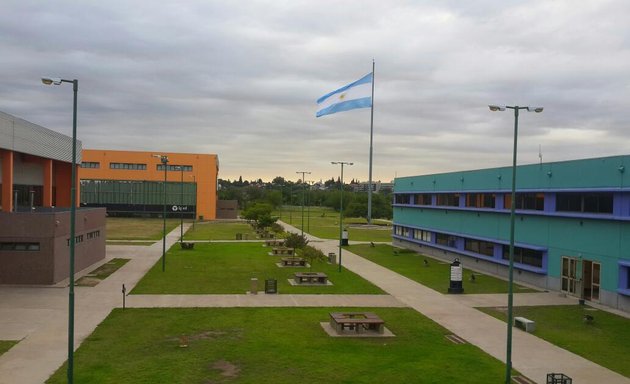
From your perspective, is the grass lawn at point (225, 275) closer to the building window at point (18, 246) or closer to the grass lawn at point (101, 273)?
the grass lawn at point (101, 273)

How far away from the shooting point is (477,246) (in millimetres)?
48469

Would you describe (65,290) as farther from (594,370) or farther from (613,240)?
(613,240)

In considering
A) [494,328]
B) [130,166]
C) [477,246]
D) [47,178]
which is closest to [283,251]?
[477,246]

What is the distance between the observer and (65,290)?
108 feet

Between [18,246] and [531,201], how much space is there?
3398cm

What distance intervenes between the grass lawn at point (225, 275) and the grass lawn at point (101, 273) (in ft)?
9.25

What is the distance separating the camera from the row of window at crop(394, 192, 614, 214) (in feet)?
107

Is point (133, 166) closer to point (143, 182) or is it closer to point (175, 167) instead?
point (143, 182)

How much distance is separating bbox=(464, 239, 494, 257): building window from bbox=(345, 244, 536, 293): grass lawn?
2080 mm

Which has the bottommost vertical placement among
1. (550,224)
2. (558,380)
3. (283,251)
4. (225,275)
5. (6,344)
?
(225,275)

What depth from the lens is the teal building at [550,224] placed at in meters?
31.0

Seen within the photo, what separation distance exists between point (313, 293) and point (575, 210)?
55.7 ft

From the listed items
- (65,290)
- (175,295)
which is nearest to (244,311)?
(175,295)

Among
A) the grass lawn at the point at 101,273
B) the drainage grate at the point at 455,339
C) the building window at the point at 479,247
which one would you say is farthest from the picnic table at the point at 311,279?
the building window at the point at 479,247
